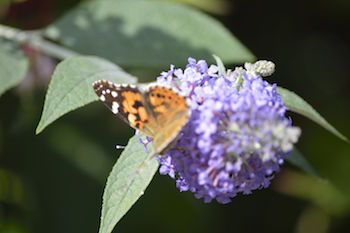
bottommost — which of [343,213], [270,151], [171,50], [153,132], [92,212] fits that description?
[92,212]

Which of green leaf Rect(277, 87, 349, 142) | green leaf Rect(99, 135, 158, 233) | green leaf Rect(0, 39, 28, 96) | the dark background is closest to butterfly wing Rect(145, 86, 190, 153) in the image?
green leaf Rect(99, 135, 158, 233)

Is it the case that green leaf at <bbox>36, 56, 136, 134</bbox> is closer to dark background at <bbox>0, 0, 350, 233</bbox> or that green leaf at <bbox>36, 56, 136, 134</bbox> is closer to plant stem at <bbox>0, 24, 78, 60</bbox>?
plant stem at <bbox>0, 24, 78, 60</bbox>

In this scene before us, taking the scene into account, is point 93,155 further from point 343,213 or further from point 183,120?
point 183,120

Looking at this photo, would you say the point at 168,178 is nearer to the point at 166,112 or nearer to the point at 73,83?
the point at 73,83

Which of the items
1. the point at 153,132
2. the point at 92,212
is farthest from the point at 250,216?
the point at 153,132

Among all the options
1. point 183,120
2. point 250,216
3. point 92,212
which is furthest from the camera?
point 250,216

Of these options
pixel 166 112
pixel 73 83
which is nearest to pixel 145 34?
pixel 73 83

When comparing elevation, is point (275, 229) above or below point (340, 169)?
below
